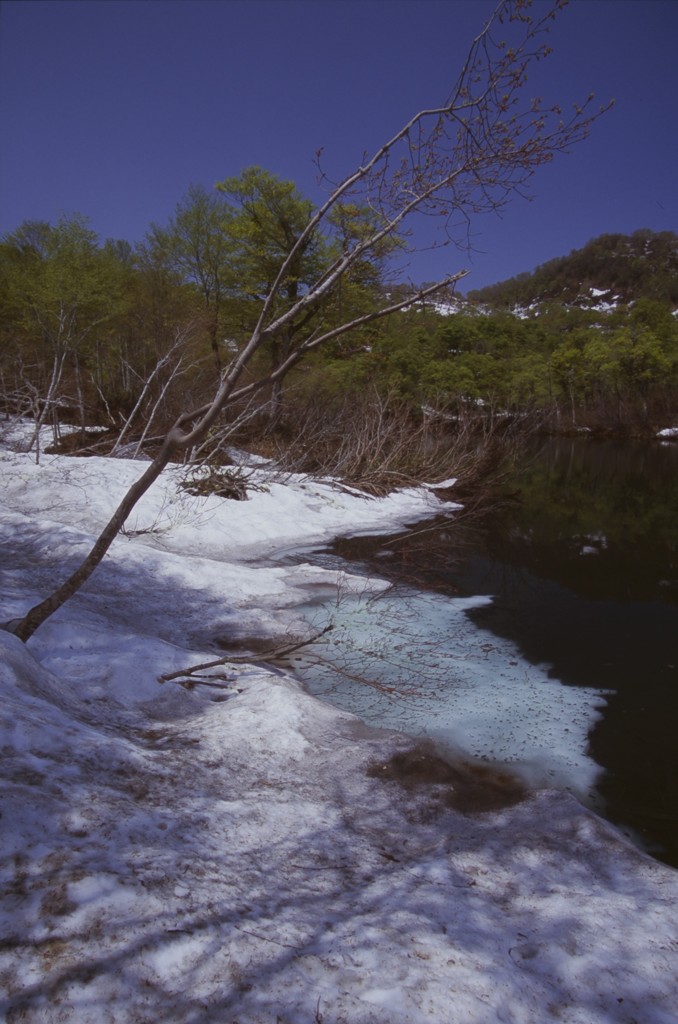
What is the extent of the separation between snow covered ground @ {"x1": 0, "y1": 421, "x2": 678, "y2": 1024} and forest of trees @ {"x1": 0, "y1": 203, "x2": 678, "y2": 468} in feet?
7.49

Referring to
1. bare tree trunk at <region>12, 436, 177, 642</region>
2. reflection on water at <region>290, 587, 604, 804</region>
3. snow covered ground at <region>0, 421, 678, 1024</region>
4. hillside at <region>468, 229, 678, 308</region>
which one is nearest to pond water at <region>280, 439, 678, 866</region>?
reflection on water at <region>290, 587, 604, 804</region>

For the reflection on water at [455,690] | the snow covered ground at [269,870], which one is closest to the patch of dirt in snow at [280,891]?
the snow covered ground at [269,870]

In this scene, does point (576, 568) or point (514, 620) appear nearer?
point (514, 620)

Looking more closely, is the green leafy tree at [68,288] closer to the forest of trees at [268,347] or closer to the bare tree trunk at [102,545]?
the forest of trees at [268,347]

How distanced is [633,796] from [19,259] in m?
44.5

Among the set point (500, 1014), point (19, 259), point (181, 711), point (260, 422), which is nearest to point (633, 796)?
point (500, 1014)

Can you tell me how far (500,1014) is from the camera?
6.65 feet

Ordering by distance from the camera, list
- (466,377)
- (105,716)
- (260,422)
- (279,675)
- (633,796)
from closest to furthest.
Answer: (105,716), (633,796), (279,675), (260,422), (466,377)

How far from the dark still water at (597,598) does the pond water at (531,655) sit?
2 centimetres

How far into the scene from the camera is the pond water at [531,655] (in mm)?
4492

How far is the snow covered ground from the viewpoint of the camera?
6.09 feet

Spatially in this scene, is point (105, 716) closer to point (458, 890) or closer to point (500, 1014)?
point (458, 890)

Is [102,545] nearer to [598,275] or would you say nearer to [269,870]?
[269,870]

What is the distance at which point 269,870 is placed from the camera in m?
2.61
